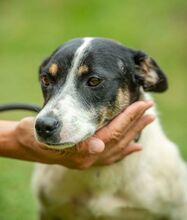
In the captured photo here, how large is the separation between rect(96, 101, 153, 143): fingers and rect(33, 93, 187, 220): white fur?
402 millimetres

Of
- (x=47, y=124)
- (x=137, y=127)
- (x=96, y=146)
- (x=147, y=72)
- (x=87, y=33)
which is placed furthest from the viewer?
(x=87, y=33)

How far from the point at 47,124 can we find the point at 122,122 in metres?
0.56

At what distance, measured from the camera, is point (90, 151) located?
4.91m

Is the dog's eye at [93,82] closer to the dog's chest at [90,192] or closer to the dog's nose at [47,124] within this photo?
the dog's nose at [47,124]

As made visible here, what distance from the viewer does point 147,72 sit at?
5.41 metres

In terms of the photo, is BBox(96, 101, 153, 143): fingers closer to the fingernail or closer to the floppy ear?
the fingernail

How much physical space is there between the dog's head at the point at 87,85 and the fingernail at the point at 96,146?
6cm

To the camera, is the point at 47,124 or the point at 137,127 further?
the point at 137,127

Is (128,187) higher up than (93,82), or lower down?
lower down

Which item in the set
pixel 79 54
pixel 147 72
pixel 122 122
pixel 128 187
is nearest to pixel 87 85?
pixel 79 54

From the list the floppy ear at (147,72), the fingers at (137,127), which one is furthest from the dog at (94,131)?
the fingers at (137,127)

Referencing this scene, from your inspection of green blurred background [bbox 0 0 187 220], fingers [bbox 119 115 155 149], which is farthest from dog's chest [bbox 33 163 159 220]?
green blurred background [bbox 0 0 187 220]

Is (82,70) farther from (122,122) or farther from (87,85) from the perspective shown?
(122,122)

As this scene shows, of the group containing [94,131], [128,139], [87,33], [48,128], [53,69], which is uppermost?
[53,69]
